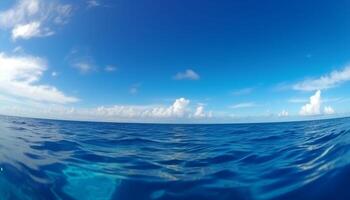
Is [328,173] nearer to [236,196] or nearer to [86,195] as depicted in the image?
[236,196]

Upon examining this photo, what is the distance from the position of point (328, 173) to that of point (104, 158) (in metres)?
8.24

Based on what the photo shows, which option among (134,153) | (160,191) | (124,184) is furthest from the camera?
(134,153)

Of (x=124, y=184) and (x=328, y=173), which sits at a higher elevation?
(x=328, y=173)

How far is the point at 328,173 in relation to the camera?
6.44m

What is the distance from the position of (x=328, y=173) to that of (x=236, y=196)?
8.88 ft

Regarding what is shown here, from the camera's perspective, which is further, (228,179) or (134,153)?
(134,153)

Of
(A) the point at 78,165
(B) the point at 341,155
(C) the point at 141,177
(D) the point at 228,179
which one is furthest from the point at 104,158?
(B) the point at 341,155

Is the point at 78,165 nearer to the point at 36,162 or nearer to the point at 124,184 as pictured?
the point at 36,162

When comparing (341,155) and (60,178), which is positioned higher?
(341,155)

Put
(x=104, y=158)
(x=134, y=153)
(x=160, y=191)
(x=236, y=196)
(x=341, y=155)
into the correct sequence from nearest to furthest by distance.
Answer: (x=236, y=196) < (x=160, y=191) < (x=341, y=155) < (x=104, y=158) < (x=134, y=153)

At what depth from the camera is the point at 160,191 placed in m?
6.55

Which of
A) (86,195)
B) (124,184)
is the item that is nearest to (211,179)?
(124,184)

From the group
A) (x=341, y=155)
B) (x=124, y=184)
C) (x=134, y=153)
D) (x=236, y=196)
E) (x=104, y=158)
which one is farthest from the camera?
(x=134, y=153)

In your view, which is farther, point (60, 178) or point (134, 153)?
point (134, 153)
